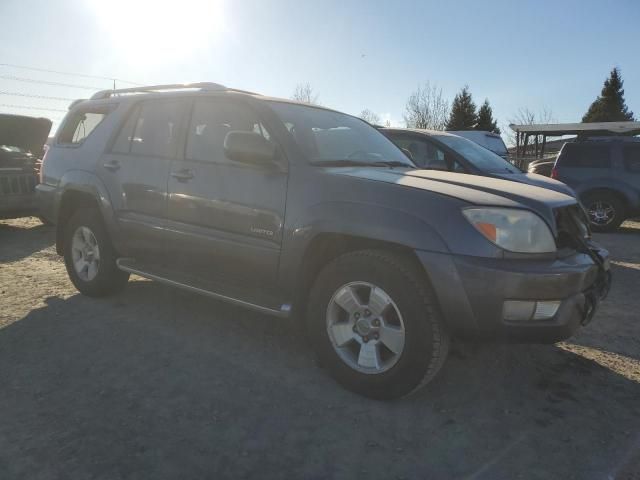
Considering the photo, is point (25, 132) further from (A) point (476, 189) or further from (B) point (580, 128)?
(B) point (580, 128)

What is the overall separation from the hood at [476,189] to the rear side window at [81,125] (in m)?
2.63

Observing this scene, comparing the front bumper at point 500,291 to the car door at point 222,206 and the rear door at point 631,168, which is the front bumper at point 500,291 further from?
the rear door at point 631,168

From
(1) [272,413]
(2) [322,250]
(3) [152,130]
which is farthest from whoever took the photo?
(3) [152,130]

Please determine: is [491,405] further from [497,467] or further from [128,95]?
[128,95]

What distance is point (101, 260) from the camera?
4375mm

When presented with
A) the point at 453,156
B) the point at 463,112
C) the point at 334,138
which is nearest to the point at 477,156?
the point at 453,156

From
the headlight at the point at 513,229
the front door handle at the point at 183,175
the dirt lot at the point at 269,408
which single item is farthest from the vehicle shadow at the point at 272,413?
the front door handle at the point at 183,175

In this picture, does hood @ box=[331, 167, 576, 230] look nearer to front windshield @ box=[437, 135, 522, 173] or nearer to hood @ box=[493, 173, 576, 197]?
hood @ box=[493, 173, 576, 197]

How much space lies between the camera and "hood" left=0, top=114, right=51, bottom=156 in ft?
27.8

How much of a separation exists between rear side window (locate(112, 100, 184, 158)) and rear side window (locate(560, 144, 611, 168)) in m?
9.00

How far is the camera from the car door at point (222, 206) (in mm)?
3162

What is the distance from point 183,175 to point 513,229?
229cm

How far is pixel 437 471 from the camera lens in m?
2.20

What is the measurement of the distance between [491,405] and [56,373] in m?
2.55
